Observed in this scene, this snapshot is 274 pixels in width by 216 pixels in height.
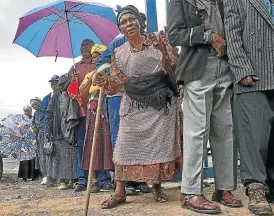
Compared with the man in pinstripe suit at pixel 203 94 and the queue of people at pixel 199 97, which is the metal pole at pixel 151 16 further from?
the man in pinstripe suit at pixel 203 94

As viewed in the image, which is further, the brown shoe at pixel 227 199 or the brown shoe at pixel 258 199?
the brown shoe at pixel 227 199

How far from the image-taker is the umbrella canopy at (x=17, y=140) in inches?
340

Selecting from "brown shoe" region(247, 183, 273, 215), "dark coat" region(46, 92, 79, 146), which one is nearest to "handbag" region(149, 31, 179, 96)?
"brown shoe" region(247, 183, 273, 215)

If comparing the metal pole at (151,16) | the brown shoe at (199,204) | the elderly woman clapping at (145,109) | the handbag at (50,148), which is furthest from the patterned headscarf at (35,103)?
the brown shoe at (199,204)

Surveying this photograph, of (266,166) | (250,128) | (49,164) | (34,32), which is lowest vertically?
→ (49,164)

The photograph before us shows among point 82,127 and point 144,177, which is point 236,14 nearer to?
point 144,177

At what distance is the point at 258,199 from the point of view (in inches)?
117

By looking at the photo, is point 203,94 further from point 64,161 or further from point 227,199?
point 64,161

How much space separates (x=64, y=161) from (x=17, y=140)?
8.48 feet

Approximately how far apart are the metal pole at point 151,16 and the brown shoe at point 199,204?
8.01 ft

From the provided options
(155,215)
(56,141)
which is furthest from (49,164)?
(155,215)

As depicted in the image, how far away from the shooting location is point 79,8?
636cm

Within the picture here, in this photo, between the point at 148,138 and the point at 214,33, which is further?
the point at 148,138

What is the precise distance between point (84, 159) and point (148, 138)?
1.91 metres
